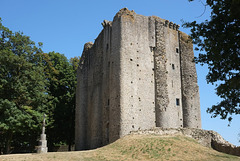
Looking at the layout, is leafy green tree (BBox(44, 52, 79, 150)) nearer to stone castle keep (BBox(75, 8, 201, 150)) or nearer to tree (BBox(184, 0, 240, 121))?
stone castle keep (BBox(75, 8, 201, 150))

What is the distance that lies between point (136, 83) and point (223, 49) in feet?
54.2

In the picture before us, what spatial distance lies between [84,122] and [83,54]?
966cm

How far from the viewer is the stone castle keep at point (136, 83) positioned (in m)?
26.2

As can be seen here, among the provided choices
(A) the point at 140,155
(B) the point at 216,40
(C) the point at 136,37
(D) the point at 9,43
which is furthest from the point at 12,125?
(B) the point at 216,40

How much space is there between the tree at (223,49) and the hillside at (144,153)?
7957 millimetres

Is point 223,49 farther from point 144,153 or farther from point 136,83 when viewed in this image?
point 136,83

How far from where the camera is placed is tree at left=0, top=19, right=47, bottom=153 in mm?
25531

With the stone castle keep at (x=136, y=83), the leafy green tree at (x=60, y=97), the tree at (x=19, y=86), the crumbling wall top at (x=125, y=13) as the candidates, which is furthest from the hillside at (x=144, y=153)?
the leafy green tree at (x=60, y=97)

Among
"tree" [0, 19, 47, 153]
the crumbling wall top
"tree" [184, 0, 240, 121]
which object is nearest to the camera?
"tree" [184, 0, 240, 121]

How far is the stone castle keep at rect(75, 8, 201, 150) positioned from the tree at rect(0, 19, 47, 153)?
20.9 ft

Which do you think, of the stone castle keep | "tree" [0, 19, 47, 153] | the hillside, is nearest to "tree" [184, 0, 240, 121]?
the hillside

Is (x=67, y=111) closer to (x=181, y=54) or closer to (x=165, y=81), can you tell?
(x=165, y=81)

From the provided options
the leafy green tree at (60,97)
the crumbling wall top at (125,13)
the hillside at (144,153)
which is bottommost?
the hillside at (144,153)

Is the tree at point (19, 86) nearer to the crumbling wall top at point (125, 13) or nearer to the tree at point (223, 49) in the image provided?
the crumbling wall top at point (125, 13)
